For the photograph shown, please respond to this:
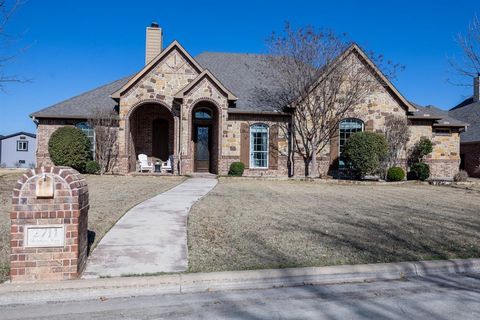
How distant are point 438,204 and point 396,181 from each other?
8652 mm

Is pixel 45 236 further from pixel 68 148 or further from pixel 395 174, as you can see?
pixel 395 174

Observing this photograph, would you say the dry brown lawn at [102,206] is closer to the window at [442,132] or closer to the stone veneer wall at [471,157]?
the window at [442,132]

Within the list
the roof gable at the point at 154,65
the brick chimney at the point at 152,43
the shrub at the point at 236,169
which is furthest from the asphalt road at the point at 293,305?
the brick chimney at the point at 152,43

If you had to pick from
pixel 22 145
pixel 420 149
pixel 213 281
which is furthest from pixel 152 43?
pixel 22 145

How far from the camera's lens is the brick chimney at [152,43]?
23375mm

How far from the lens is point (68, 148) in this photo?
63.0 feet

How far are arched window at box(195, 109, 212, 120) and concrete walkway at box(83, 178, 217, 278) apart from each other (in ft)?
39.4

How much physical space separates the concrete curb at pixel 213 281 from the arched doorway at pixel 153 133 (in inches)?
706

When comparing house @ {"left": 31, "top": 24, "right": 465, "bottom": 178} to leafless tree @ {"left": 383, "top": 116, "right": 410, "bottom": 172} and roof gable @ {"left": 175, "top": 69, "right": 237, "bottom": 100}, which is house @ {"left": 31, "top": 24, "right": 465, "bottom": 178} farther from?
leafless tree @ {"left": 383, "top": 116, "right": 410, "bottom": 172}

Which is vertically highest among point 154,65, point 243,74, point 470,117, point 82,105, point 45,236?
point 243,74

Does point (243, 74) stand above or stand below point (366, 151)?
above

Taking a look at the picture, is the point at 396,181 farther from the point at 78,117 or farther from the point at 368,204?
the point at 78,117

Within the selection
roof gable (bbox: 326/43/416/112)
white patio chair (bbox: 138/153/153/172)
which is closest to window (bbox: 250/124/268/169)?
roof gable (bbox: 326/43/416/112)

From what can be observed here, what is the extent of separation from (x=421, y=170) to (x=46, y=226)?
795 inches
